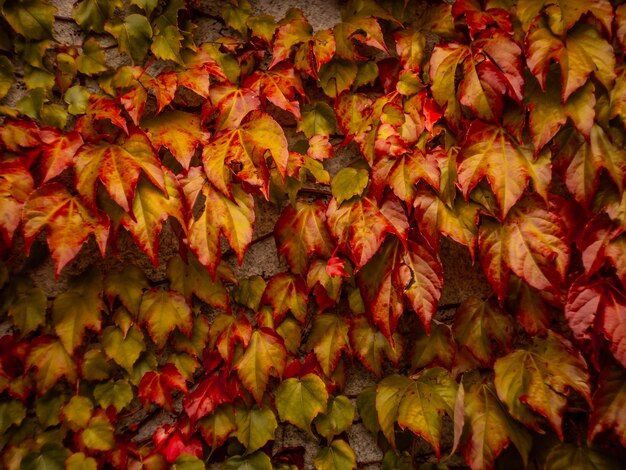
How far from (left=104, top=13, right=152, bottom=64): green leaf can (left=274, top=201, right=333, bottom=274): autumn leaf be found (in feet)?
2.32

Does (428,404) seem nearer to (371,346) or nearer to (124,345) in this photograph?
(371,346)

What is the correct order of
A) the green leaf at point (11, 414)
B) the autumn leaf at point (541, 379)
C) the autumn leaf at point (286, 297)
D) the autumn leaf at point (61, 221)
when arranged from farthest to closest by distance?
the autumn leaf at point (286, 297) → the green leaf at point (11, 414) → the autumn leaf at point (541, 379) → the autumn leaf at point (61, 221)

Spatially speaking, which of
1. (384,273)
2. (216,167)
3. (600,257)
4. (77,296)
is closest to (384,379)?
(384,273)

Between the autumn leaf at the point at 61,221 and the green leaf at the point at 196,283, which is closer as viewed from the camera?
the autumn leaf at the point at 61,221

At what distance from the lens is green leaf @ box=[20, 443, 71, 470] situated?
1.42 m

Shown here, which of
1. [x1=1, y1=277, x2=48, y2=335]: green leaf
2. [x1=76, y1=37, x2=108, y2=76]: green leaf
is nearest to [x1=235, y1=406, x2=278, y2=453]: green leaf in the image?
[x1=1, y1=277, x2=48, y2=335]: green leaf

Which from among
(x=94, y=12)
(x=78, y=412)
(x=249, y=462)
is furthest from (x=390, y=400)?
(x=94, y=12)

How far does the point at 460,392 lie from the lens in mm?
1386

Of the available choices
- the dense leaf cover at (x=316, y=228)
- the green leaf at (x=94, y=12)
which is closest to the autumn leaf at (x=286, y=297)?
the dense leaf cover at (x=316, y=228)

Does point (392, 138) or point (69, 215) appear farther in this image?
point (392, 138)

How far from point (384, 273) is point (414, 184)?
0.29 m

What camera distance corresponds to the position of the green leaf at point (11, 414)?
4.77ft

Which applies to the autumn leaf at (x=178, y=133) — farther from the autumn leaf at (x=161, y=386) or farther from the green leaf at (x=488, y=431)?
the green leaf at (x=488, y=431)

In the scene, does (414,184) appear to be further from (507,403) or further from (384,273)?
(507,403)
